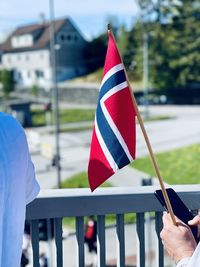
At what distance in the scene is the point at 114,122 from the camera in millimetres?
2137

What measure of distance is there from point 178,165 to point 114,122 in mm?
19856

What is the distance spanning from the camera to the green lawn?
Result: 63.3 ft

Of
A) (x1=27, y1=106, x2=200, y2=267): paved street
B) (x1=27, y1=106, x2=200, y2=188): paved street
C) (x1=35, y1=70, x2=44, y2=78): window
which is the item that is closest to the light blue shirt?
(x1=27, y1=106, x2=200, y2=267): paved street

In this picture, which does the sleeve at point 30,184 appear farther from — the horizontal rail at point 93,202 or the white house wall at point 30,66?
the white house wall at point 30,66

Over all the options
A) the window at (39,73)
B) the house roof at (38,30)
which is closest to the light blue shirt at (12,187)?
the house roof at (38,30)

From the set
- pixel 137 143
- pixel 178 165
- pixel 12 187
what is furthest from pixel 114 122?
pixel 137 143

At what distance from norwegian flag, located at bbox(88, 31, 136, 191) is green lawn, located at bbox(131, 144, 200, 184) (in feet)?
52.5

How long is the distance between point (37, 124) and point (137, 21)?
1987cm

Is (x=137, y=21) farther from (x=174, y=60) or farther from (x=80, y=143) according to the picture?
(x=80, y=143)

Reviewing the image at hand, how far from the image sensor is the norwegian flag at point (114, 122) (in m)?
2.14

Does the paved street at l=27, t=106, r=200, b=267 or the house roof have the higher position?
the paved street at l=27, t=106, r=200, b=267

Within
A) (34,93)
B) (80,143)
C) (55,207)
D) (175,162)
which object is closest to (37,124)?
(80,143)

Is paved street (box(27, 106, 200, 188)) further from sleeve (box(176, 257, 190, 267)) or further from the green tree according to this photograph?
sleeve (box(176, 257, 190, 267))

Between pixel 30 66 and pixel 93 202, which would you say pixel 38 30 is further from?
pixel 93 202
